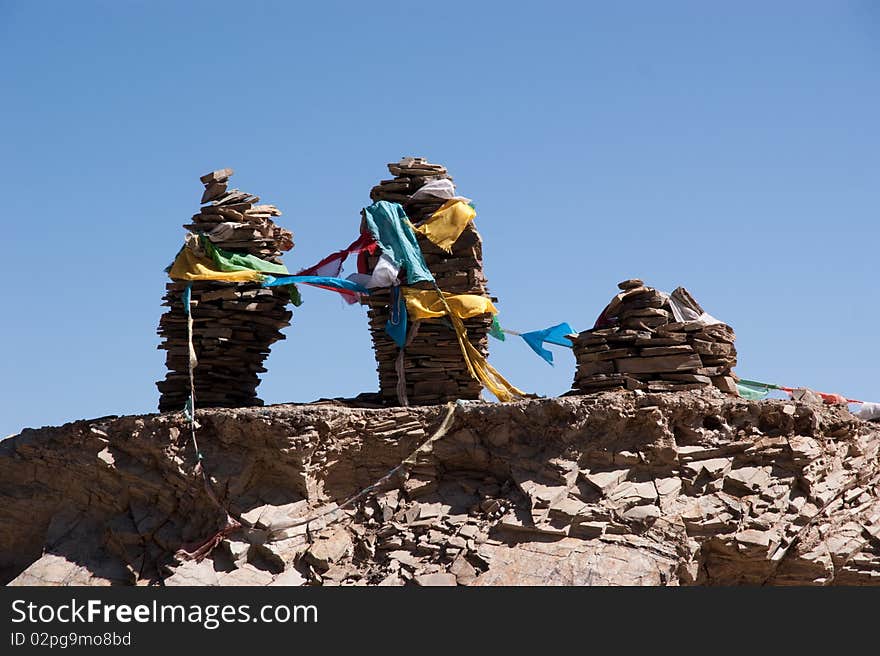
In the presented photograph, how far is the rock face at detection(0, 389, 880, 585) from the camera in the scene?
15.7 metres

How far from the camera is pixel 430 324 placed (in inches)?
751

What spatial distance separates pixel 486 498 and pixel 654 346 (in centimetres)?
317

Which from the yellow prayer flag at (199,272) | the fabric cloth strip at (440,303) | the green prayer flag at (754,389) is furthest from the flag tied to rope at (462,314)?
the green prayer flag at (754,389)

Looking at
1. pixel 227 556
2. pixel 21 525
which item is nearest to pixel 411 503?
pixel 227 556

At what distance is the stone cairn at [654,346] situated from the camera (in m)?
17.6

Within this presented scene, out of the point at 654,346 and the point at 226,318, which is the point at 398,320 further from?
the point at 654,346

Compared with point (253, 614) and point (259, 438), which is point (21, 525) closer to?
point (259, 438)

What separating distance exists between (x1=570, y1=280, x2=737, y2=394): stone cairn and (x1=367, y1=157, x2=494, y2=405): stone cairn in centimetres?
171

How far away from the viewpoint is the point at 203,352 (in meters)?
19.5

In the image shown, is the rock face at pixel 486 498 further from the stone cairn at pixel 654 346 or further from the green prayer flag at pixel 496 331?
the green prayer flag at pixel 496 331

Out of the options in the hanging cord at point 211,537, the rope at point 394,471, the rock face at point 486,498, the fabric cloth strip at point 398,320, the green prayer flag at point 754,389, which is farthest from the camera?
the green prayer flag at point 754,389

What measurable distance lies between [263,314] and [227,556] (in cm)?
473

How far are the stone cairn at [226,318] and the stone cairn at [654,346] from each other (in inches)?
188

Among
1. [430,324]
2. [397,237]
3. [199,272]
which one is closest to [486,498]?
[430,324]
